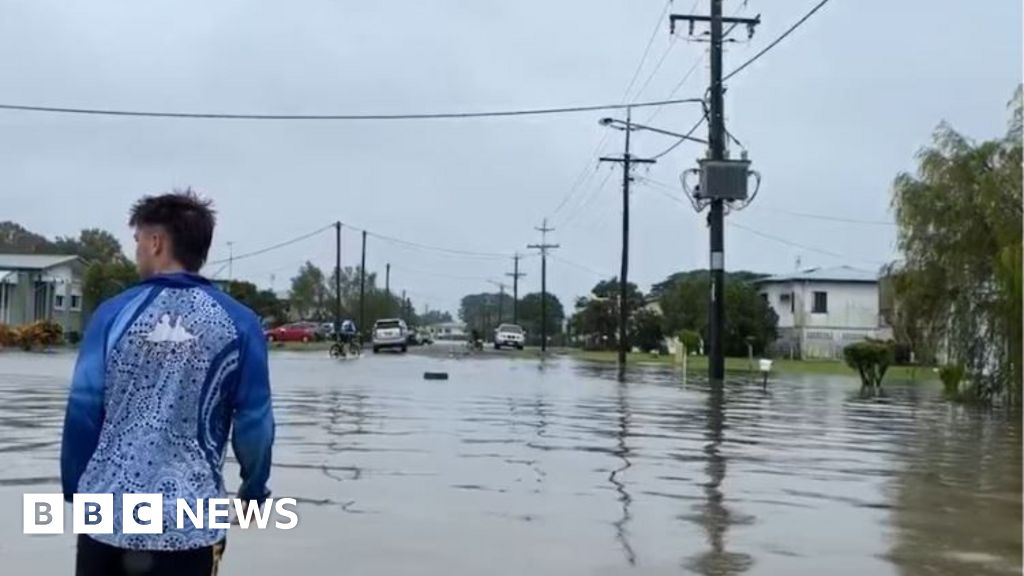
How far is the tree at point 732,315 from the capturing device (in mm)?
71375

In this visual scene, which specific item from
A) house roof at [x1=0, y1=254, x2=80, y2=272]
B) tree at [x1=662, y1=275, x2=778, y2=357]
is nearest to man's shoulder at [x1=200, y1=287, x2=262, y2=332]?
tree at [x1=662, y1=275, x2=778, y2=357]

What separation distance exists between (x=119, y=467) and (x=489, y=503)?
623 cm

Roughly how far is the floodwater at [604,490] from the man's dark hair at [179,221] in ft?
12.1

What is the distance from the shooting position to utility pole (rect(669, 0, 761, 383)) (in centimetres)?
3412

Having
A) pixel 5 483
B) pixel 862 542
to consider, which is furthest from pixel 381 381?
pixel 862 542

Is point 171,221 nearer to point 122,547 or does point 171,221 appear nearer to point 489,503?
point 122,547

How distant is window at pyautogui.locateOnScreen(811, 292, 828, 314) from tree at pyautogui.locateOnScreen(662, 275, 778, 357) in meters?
4.53

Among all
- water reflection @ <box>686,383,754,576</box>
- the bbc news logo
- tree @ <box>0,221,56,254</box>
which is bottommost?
water reflection @ <box>686,383,754,576</box>

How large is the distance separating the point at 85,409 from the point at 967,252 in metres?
25.2

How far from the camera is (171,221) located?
3.75m

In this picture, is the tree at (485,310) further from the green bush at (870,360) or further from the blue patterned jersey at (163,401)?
the blue patterned jersey at (163,401)

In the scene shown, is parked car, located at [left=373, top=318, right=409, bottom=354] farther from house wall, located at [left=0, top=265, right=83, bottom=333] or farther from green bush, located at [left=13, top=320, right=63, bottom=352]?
house wall, located at [left=0, top=265, right=83, bottom=333]

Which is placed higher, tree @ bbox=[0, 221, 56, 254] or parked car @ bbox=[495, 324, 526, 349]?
tree @ bbox=[0, 221, 56, 254]


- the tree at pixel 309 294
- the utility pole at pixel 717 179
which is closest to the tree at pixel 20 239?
the tree at pixel 309 294
